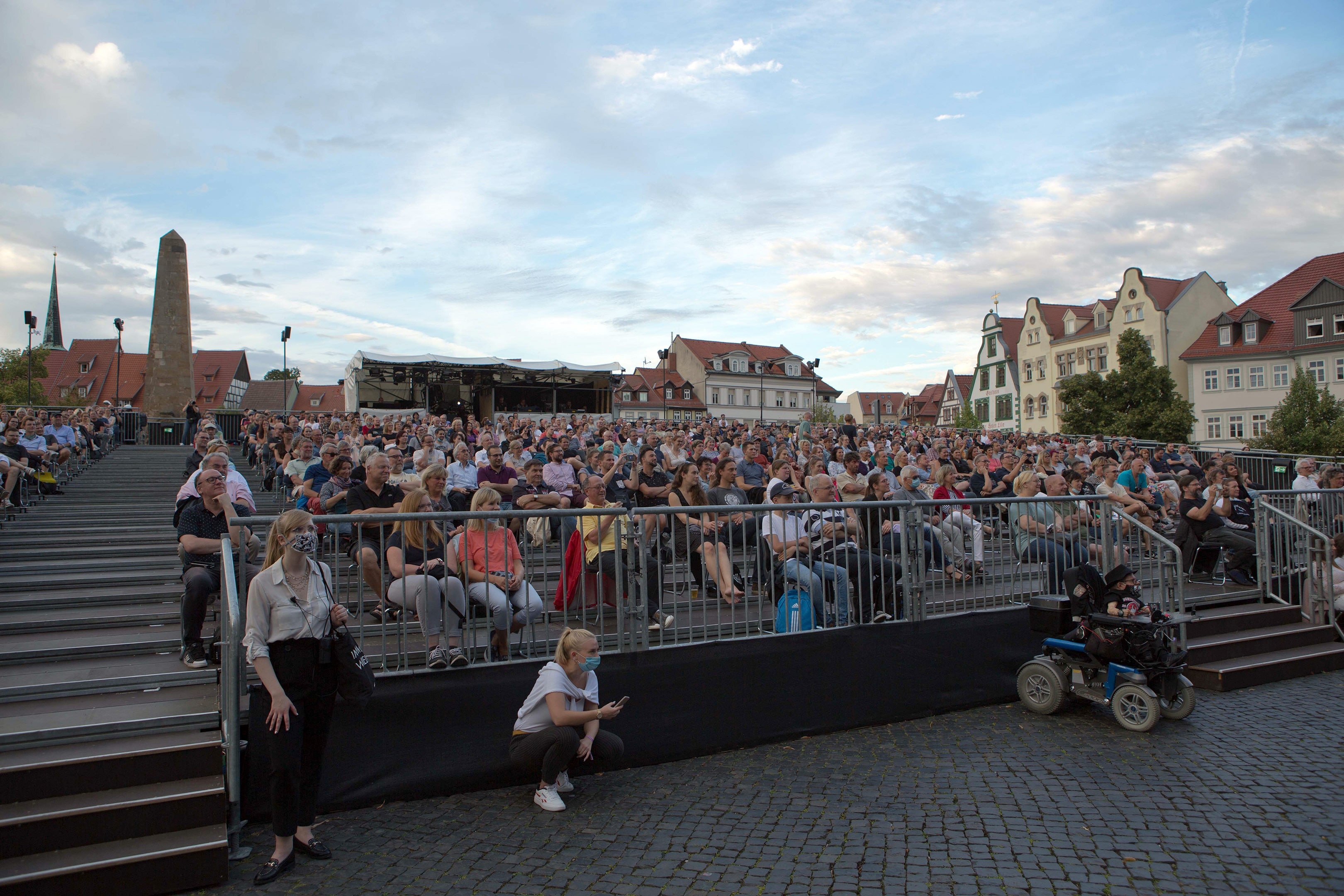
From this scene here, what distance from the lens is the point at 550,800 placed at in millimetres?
5273

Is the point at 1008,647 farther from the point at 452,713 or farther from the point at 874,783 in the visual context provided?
the point at 452,713

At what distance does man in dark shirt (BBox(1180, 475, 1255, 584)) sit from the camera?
10109mm

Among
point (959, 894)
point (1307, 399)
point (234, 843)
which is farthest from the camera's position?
point (1307, 399)

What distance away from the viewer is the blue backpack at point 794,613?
22.3 ft

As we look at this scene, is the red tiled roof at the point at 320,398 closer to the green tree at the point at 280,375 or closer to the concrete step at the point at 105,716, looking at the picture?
the green tree at the point at 280,375

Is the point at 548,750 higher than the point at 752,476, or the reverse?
the point at 752,476

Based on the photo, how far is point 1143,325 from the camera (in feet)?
200

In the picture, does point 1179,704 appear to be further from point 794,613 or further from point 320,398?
point 320,398

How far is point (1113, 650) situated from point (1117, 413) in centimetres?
4587

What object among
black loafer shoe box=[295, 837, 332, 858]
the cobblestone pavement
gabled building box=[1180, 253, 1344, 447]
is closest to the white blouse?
black loafer shoe box=[295, 837, 332, 858]

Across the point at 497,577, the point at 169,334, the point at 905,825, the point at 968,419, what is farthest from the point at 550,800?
the point at 968,419

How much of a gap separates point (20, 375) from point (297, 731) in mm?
90076

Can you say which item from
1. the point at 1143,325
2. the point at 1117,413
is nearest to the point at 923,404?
the point at 1143,325

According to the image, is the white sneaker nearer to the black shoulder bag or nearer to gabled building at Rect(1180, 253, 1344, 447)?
the black shoulder bag
